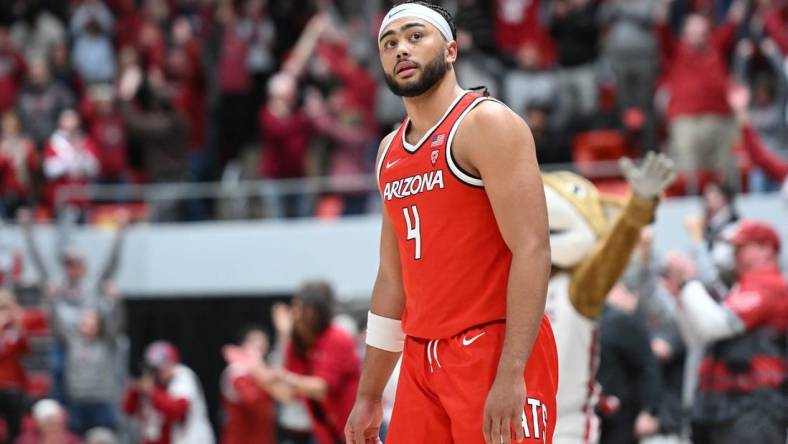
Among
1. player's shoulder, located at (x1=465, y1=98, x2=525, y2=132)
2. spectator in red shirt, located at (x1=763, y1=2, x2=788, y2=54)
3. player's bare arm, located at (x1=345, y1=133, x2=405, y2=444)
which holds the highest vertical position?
spectator in red shirt, located at (x1=763, y1=2, x2=788, y2=54)

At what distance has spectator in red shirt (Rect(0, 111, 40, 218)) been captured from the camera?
15906 millimetres

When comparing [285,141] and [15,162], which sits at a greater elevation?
[285,141]

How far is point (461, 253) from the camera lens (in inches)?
183

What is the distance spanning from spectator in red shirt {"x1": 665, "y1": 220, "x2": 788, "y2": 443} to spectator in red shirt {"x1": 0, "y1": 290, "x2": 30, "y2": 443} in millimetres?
6704

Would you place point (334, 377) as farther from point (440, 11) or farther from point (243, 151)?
point (243, 151)

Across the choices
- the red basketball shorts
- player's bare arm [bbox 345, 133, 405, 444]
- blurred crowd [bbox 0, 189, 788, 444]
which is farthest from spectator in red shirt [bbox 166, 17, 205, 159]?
the red basketball shorts

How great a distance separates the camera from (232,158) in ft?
58.1

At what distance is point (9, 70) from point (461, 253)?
1387 centimetres

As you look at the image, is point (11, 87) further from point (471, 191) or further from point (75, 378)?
point (471, 191)

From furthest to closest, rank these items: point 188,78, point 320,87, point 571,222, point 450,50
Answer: point 188,78
point 320,87
point 571,222
point 450,50

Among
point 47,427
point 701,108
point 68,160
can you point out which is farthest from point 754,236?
point 68,160

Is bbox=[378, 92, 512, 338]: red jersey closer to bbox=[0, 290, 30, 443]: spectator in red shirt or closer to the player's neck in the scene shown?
the player's neck

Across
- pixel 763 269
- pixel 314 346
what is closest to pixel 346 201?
pixel 314 346

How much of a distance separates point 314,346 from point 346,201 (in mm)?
6784
